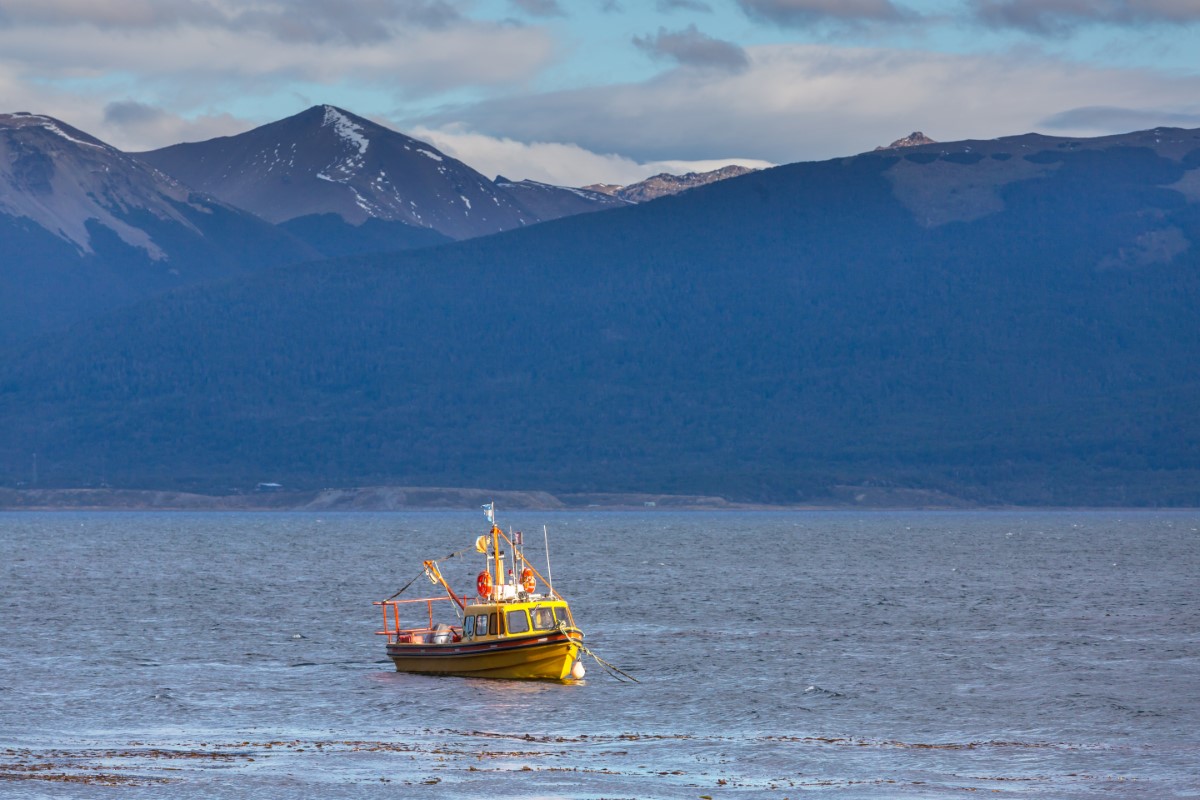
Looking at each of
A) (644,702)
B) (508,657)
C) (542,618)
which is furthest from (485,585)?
(644,702)

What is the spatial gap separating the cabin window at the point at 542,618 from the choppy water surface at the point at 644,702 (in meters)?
2.44

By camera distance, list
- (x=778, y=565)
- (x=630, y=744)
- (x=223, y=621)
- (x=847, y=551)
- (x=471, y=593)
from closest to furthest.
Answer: (x=630, y=744), (x=223, y=621), (x=471, y=593), (x=778, y=565), (x=847, y=551)

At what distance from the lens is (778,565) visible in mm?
162500

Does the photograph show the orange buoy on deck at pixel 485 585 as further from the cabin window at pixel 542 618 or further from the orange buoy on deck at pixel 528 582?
the cabin window at pixel 542 618

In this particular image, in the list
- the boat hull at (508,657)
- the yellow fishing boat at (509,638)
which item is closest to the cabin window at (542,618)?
the yellow fishing boat at (509,638)

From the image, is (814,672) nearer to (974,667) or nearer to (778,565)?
(974,667)

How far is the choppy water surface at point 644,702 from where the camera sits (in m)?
48.8

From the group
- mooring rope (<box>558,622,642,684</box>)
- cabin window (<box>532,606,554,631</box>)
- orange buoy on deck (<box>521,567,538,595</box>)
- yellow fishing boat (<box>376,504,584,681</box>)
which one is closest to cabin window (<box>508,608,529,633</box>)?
yellow fishing boat (<box>376,504,584,681</box>)

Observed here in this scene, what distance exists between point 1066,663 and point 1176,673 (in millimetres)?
4989

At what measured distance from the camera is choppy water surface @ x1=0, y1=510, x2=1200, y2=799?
160 ft

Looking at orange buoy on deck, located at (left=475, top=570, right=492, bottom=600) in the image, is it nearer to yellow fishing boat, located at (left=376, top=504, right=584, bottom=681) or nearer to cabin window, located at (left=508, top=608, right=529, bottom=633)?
yellow fishing boat, located at (left=376, top=504, right=584, bottom=681)

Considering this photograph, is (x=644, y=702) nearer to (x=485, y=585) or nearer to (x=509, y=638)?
(x=509, y=638)

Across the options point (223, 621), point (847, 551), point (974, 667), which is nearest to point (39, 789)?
point (974, 667)

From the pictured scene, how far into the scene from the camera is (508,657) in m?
67.2
